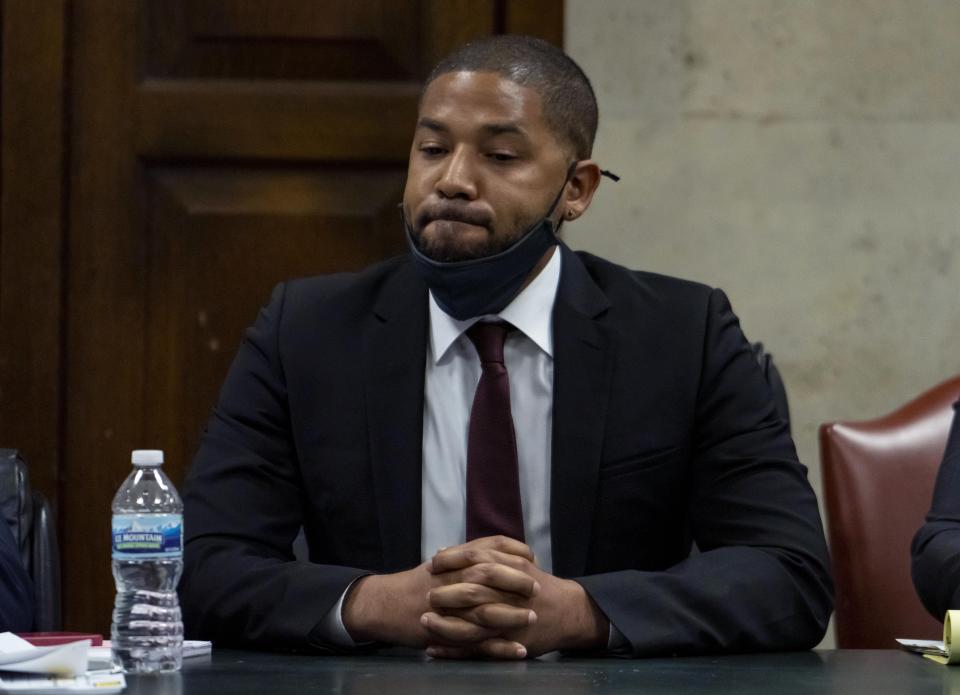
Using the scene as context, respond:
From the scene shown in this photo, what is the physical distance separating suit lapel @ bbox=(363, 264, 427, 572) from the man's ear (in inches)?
10.8

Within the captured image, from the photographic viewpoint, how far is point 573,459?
243 cm

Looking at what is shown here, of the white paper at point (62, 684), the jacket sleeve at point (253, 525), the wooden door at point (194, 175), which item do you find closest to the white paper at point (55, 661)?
the white paper at point (62, 684)

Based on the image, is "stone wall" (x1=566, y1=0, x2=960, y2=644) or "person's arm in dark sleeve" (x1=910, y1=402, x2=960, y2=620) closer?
"person's arm in dark sleeve" (x1=910, y1=402, x2=960, y2=620)

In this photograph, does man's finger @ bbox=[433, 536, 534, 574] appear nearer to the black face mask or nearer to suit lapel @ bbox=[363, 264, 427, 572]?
suit lapel @ bbox=[363, 264, 427, 572]

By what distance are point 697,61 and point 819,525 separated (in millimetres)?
1459

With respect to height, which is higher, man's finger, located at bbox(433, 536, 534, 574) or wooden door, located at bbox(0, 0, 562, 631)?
wooden door, located at bbox(0, 0, 562, 631)

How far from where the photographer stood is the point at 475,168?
96.4 inches

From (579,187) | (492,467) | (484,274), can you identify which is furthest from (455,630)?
(579,187)

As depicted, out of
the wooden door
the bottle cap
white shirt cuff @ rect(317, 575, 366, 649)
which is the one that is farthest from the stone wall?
the bottle cap

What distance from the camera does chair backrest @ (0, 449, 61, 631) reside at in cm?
237

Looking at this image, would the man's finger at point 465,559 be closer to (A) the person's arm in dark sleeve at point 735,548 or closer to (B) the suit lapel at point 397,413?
(A) the person's arm in dark sleeve at point 735,548

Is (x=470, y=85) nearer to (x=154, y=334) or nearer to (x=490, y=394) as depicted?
(x=490, y=394)

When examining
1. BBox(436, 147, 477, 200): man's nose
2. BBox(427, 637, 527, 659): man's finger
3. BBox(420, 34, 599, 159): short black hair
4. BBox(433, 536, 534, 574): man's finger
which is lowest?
BBox(427, 637, 527, 659): man's finger

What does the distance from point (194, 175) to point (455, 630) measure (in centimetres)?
180
